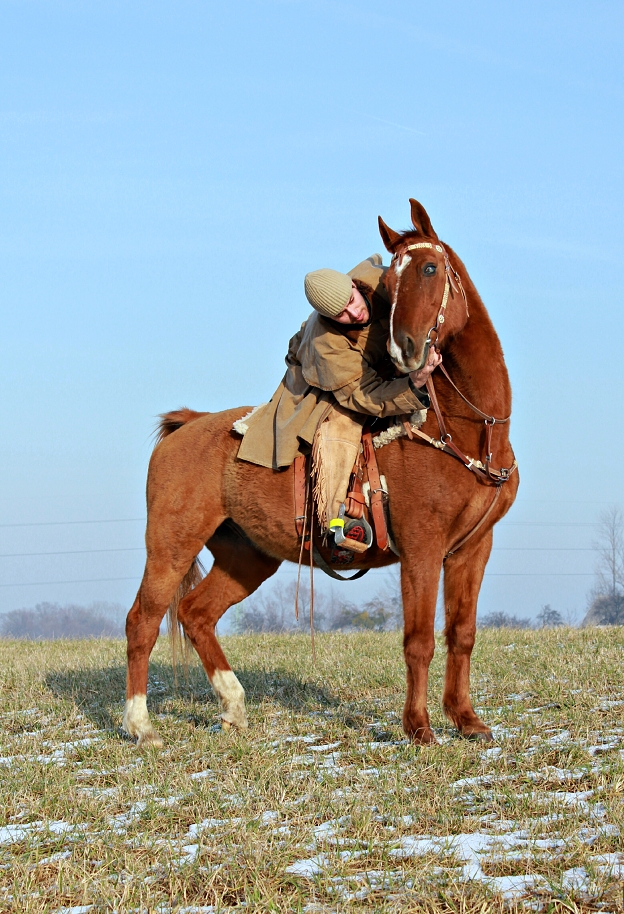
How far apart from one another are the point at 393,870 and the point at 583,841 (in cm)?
71

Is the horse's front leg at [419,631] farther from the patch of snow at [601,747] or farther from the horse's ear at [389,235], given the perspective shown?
the horse's ear at [389,235]

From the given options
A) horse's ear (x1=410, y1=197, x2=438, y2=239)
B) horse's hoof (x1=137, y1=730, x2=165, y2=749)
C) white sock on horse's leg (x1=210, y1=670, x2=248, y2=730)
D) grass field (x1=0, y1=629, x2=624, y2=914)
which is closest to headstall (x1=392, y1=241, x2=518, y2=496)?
horse's ear (x1=410, y1=197, x2=438, y2=239)

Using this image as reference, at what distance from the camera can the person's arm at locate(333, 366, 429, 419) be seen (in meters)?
5.08

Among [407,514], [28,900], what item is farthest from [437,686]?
[28,900]

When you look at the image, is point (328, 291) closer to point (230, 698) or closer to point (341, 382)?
point (341, 382)

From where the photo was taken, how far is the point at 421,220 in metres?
5.06

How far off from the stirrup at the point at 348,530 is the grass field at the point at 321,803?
3.79ft

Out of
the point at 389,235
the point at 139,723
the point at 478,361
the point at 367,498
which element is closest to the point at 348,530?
the point at 367,498

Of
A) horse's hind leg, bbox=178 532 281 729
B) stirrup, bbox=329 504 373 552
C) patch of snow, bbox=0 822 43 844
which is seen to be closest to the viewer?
patch of snow, bbox=0 822 43 844

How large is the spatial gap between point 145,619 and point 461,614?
225cm

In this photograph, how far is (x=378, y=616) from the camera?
130 ft

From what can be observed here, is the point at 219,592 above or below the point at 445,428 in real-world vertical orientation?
below

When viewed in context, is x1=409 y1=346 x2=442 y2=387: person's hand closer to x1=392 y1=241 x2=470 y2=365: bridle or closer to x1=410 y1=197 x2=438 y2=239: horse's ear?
x1=392 y1=241 x2=470 y2=365: bridle

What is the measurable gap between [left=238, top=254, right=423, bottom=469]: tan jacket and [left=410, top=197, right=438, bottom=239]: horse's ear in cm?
42
